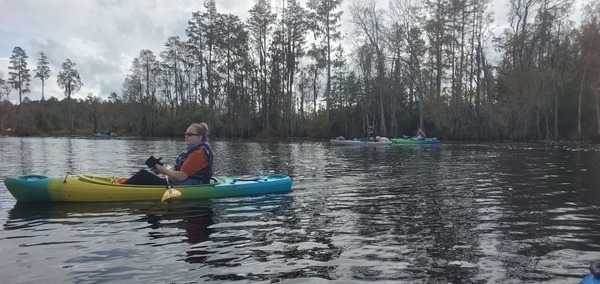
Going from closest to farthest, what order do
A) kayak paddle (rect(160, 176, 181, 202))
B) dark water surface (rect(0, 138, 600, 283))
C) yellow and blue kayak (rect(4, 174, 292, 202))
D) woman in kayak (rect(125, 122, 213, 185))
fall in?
dark water surface (rect(0, 138, 600, 283))
kayak paddle (rect(160, 176, 181, 202))
yellow and blue kayak (rect(4, 174, 292, 202))
woman in kayak (rect(125, 122, 213, 185))

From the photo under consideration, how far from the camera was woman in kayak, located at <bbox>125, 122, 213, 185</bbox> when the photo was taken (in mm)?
8500

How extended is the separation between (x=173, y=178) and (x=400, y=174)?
25.1ft

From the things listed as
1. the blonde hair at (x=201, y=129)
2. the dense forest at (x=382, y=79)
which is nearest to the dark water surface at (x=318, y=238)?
the blonde hair at (x=201, y=129)

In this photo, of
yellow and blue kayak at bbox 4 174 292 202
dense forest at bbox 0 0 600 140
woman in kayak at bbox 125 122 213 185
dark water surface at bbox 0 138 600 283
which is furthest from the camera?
dense forest at bbox 0 0 600 140

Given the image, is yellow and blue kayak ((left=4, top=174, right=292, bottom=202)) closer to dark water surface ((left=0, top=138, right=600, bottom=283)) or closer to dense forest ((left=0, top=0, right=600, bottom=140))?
dark water surface ((left=0, top=138, right=600, bottom=283))

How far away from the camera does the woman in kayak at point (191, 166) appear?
335 inches

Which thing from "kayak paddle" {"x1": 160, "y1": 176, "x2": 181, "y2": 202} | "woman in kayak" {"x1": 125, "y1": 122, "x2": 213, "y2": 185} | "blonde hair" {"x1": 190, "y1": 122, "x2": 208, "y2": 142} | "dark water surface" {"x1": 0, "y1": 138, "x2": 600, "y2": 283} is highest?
"blonde hair" {"x1": 190, "y1": 122, "x2": 208, "y2": 142}

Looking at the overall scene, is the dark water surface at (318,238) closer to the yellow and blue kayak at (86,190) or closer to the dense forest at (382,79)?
the yellow and blue kayak at (86,190)

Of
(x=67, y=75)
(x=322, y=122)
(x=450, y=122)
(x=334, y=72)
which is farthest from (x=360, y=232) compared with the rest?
(x=67, y=75)

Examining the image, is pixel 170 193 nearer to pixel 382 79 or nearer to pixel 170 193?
pixel 170 193

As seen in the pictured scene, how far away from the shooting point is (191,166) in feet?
29.1

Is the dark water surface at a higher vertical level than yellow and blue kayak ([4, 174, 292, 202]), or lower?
lower

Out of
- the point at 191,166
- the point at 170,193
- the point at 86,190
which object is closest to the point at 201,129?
the point at 191,166

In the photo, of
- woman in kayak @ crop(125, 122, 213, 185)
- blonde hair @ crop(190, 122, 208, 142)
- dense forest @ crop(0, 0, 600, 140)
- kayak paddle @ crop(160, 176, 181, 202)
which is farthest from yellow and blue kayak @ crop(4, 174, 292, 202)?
dense forest @ crop(0, 0, 600, 140)
